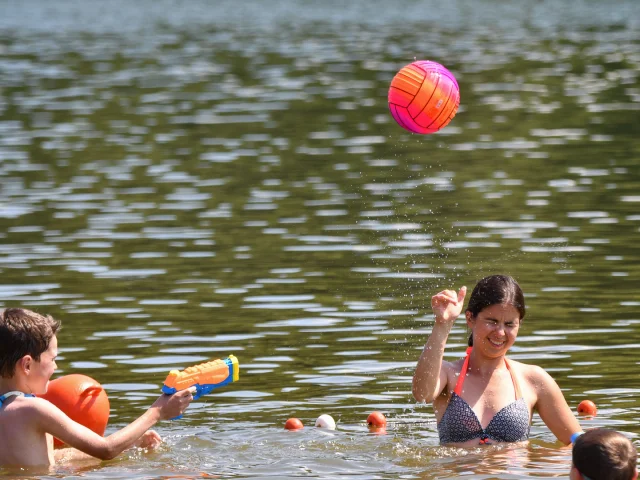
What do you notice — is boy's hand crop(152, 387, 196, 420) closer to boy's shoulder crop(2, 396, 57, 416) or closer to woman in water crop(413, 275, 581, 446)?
boy's shoulder crop(2, 396, 57, 416)

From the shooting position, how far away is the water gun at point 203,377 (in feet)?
30.2

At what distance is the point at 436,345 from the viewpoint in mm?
9516

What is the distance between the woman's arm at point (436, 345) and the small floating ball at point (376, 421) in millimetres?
1422

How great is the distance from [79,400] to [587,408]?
4.10 m

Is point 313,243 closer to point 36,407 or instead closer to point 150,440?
point 150,440

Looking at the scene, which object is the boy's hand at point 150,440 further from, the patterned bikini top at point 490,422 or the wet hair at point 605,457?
the wet hair at point 605,457

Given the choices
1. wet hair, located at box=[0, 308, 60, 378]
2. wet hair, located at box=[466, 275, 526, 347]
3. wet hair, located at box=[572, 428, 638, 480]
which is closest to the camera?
wet hair, located at box=[572, 428, 638, 480]

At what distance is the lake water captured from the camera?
11.5 m

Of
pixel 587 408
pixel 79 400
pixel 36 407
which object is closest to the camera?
pixel 36 407

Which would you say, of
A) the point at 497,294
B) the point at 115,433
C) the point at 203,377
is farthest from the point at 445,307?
the point at 115,433

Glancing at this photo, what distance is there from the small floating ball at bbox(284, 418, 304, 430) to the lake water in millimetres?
61

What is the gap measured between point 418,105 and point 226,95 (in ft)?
80.7

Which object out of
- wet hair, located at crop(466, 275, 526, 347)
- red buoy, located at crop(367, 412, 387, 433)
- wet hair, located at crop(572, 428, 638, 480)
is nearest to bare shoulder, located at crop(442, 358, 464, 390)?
wet hair, located at crop(466, 275, 526, 347)

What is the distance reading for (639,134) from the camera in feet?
88.4
